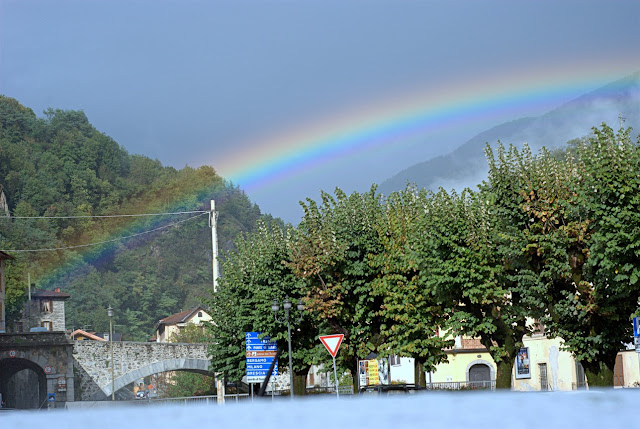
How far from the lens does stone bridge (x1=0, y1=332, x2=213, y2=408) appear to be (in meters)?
70.6

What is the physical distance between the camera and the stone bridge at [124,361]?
7600 centimetres

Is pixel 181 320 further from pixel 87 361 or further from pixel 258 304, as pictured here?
pixel 258 304

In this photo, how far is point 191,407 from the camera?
263cm

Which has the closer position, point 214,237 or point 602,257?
point 602,257

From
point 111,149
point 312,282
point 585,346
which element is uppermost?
point 111,149

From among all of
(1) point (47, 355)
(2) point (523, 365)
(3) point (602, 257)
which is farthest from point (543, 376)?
(1) point (47, 355)

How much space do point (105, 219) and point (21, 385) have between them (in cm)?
7052

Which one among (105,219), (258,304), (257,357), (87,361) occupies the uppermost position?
(105,219)

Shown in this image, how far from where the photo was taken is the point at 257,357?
3434 cm

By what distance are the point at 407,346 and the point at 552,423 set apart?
98.1ft

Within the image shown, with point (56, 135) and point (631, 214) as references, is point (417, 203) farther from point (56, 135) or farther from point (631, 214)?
point (56, 135)

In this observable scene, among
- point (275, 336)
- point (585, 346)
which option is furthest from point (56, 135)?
point (585, 346)

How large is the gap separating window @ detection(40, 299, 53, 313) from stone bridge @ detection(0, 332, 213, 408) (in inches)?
1885

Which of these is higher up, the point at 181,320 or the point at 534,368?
the point at 181,320
